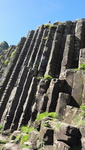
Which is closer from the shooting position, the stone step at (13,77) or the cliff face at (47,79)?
the cliff face at (47,79)

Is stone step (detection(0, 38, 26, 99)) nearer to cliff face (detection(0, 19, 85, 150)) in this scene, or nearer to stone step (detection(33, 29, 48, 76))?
cliff face (detection(0, 19, 85, 150))

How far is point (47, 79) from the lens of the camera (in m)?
13.7

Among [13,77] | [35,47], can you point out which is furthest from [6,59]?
[13,77]

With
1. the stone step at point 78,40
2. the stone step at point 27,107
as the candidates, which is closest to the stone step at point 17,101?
the stone step at point 27,107

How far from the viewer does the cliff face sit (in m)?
10.5

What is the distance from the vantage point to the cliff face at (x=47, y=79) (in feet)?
34.4

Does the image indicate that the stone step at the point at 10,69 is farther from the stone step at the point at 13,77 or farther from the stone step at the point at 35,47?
the stone step at the point at 35,47

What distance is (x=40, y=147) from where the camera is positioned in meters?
7.54

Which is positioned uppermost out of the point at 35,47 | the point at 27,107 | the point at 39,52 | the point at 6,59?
the point at 6,59

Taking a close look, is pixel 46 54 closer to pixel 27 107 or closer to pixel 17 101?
pixel 17 101

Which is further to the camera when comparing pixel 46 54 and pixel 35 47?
pixel 35 47

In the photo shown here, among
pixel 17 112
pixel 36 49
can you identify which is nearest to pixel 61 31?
pixel 36 49

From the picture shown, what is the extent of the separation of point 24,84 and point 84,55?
25.9 ft

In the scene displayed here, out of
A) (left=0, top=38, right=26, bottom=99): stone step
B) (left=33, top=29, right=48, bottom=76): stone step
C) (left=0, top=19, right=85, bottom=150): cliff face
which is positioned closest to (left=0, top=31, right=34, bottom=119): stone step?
(left=0, top=19, right=85, bottom=150): cliff face
